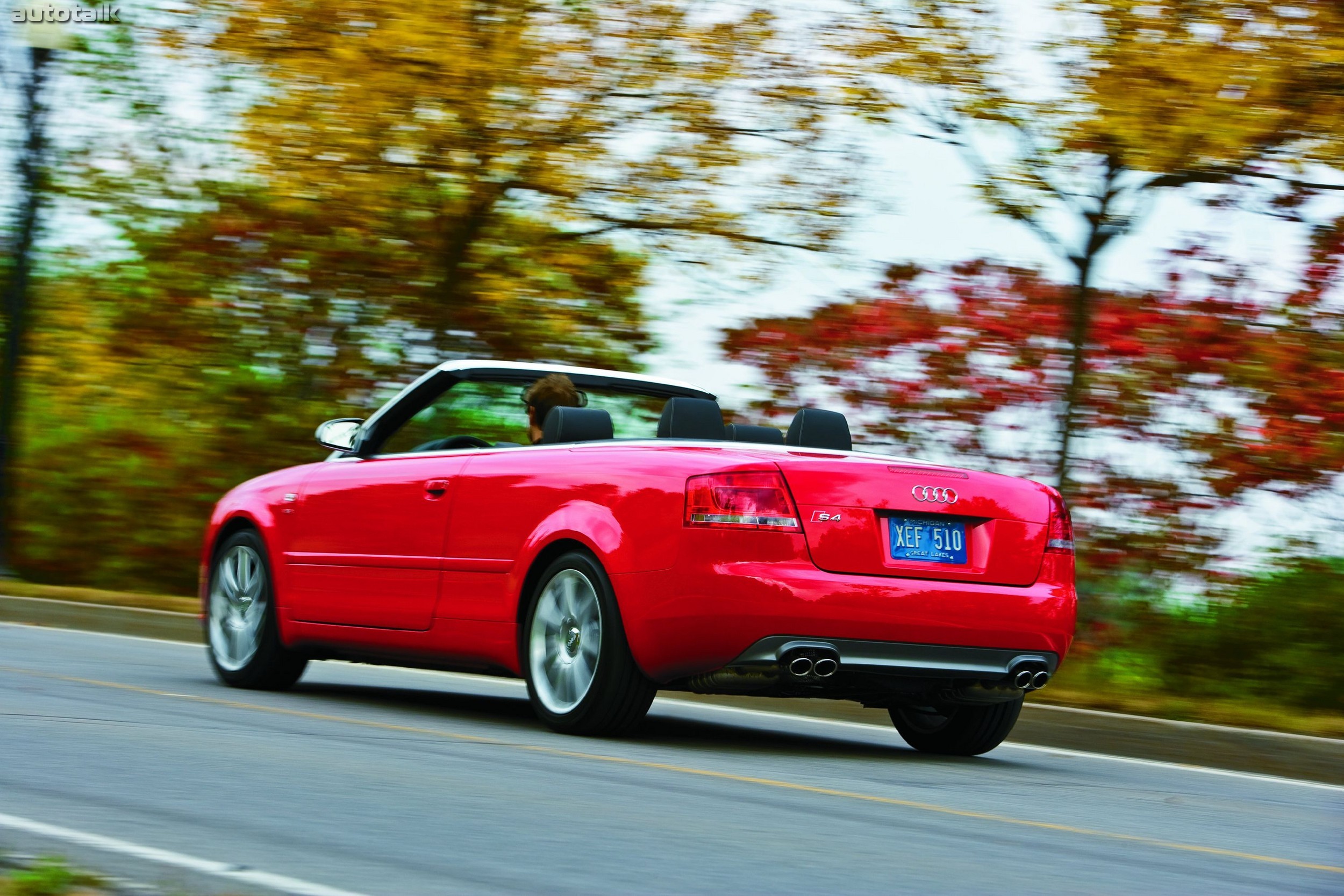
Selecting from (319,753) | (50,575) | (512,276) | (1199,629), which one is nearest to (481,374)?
(319,753)

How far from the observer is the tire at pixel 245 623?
30.3 ft

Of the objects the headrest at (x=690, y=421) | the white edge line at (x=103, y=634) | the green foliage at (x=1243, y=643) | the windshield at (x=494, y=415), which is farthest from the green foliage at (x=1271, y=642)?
the white edge line at (x=103, y=634)

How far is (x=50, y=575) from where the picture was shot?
19016 mm

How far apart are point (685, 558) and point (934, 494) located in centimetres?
105

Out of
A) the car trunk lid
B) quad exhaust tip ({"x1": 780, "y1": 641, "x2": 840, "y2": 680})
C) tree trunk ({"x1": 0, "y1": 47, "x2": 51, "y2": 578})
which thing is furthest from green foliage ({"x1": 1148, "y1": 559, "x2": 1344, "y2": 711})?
tree trunk ({"x1": 0, "y1": 47, "x2": 51, "y2": 578})

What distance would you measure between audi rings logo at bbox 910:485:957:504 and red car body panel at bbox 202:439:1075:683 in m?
0.02

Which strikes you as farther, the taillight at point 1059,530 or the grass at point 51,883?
the taillight at point 1059,530

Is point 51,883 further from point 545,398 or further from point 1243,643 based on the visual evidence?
point 1243,643

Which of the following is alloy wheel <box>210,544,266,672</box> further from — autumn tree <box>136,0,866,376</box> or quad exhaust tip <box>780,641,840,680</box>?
autumn tree <box>136,0,866,376</box>

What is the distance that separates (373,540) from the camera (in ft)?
28.2

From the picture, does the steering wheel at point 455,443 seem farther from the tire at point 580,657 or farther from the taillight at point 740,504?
the taillight at point 740,504

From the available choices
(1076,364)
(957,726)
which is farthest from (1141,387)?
(957,726)

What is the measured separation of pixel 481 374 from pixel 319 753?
249 centimetres

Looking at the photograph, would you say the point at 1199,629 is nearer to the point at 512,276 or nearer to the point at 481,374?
the point at 481,374
